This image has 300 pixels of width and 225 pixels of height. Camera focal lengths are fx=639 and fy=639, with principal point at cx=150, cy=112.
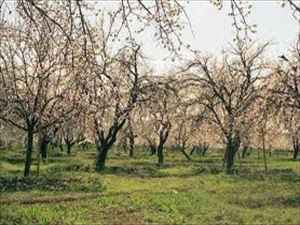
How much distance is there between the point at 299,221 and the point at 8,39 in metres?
21.2

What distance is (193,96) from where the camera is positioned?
153ft

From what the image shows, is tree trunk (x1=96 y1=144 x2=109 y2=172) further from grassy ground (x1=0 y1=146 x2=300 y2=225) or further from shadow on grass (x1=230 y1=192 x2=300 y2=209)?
shadow on grass (x1=230 y1=192 x2=300 y2=209)

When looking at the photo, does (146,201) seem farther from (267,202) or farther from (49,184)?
(49,184)

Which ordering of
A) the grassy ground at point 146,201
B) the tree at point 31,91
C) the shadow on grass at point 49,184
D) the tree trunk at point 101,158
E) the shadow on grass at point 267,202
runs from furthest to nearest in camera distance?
1. the tree trunk at point 101,158
2. the tree at point 31,91
3. the shadow on grass at point 49,184
4. the shadow on grass at point 267,202
5. the grassy ground at point 146,201

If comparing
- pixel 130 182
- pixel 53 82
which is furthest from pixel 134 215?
pixel 53 82

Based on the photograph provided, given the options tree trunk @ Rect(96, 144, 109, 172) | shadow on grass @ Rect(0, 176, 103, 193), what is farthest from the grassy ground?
tree trunk @ Rect(96, 144, 109, 172)

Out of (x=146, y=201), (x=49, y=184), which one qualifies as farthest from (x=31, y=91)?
(x=146, y=201)

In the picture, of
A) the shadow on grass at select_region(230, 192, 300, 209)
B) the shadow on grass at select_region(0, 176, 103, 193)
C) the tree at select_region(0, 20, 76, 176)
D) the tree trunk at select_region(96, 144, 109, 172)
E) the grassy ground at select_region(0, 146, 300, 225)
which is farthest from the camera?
the tree trunk at select_region(96, 144, 109, 172)

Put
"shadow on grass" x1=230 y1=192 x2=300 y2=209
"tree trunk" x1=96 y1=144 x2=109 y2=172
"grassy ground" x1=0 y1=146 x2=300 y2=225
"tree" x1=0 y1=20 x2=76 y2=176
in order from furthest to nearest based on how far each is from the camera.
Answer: "tree trunk" x1=96 y1=144 x2=109 y2=172
"tree" x1=0 y1=20 x2=76 y2=176
"shadow on grass" x1=230 y1=192 x2=300 y2=209
"grassy ground" x1=0 y1=146 x2=300 y2=225

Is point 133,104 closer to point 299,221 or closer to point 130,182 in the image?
point 130,182

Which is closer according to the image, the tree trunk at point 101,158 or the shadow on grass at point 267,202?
the shadow on grass at point 267,202

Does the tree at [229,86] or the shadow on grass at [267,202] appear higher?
the tree at [229,86]

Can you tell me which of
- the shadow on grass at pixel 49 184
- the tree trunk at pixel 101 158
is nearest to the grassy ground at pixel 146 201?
the shadow on grass at pixel 49 184

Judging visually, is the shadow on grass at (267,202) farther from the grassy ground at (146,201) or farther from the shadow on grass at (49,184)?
the shadow on grass at (49,184)
